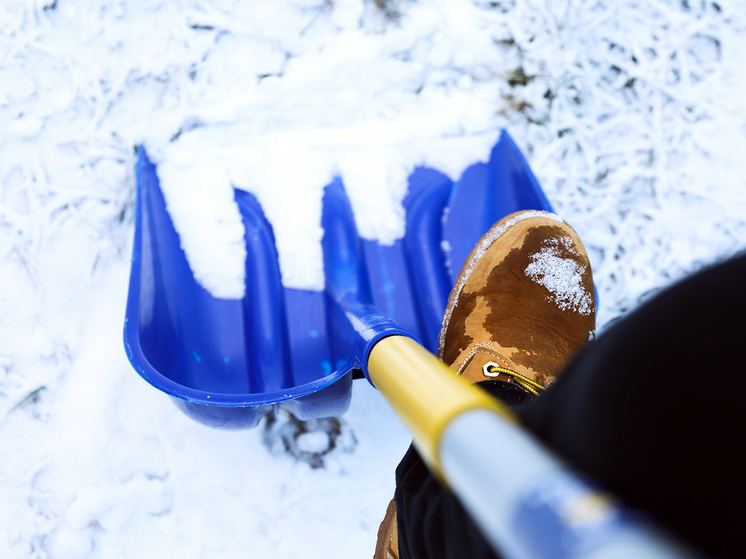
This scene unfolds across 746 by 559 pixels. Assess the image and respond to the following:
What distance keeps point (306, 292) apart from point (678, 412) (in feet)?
2.75

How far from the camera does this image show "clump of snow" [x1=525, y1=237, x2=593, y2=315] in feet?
3.37

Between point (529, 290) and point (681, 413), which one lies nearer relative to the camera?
point (681, 413)

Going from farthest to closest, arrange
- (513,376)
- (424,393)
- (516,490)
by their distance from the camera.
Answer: (513,376), (424,393), (516,490)

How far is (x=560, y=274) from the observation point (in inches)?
40.6

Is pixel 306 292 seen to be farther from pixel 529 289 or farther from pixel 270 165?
pixel 529 289

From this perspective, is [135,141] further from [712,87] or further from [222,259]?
[712,87]

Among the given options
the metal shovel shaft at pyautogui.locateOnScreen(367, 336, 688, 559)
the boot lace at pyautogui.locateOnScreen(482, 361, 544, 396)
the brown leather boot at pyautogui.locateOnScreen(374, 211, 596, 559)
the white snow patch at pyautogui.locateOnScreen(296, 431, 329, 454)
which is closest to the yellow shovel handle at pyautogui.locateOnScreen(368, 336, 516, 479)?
the metal shovel shaft at pyautogui.locateOnScreen(367, 336, 688, 559)

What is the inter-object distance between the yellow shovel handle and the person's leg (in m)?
0.06

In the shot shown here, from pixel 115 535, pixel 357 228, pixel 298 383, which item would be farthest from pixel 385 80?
pixel 115 535

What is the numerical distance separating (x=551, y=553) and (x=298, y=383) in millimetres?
847

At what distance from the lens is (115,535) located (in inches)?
41.4

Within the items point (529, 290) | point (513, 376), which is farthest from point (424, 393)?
point (529, 290)

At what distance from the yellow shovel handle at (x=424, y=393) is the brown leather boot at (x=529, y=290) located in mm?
327

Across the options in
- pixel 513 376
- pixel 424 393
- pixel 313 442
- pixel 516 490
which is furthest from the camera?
pixel 313 442
